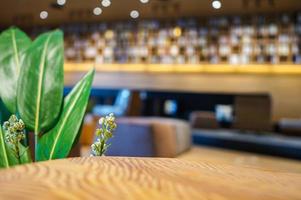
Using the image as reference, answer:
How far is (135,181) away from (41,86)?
1.31ft

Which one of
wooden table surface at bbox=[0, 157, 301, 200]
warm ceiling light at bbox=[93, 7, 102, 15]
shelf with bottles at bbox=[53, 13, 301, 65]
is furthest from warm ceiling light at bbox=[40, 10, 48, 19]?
wooden table surface at bbox=[0, 157, 301, 200]

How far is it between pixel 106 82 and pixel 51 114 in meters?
8.80

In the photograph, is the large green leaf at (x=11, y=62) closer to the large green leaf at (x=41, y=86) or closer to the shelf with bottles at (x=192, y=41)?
the large green leaf at (x=41, y=86)

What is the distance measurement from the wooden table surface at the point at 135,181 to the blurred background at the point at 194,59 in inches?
195

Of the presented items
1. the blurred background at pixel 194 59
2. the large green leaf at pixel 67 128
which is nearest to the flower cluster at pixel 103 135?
the large green leaf at pixel 67 128

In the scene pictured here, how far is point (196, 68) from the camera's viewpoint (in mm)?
8586

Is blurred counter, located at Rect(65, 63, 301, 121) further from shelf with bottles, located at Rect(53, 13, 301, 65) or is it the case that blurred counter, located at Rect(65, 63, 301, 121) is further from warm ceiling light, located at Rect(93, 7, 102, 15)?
warm ceiling light, located at Rect(93, 7, 102, 15)

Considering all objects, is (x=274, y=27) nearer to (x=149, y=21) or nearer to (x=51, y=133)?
(x=149, y=21)

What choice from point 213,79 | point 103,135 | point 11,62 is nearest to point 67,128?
point 103,135

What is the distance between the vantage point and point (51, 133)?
93 centimetres

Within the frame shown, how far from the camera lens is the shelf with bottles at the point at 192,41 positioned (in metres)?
7.73

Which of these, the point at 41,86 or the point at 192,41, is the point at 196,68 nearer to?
the point at 192,41

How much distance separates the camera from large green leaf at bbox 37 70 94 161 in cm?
90

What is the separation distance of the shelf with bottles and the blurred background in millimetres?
20
